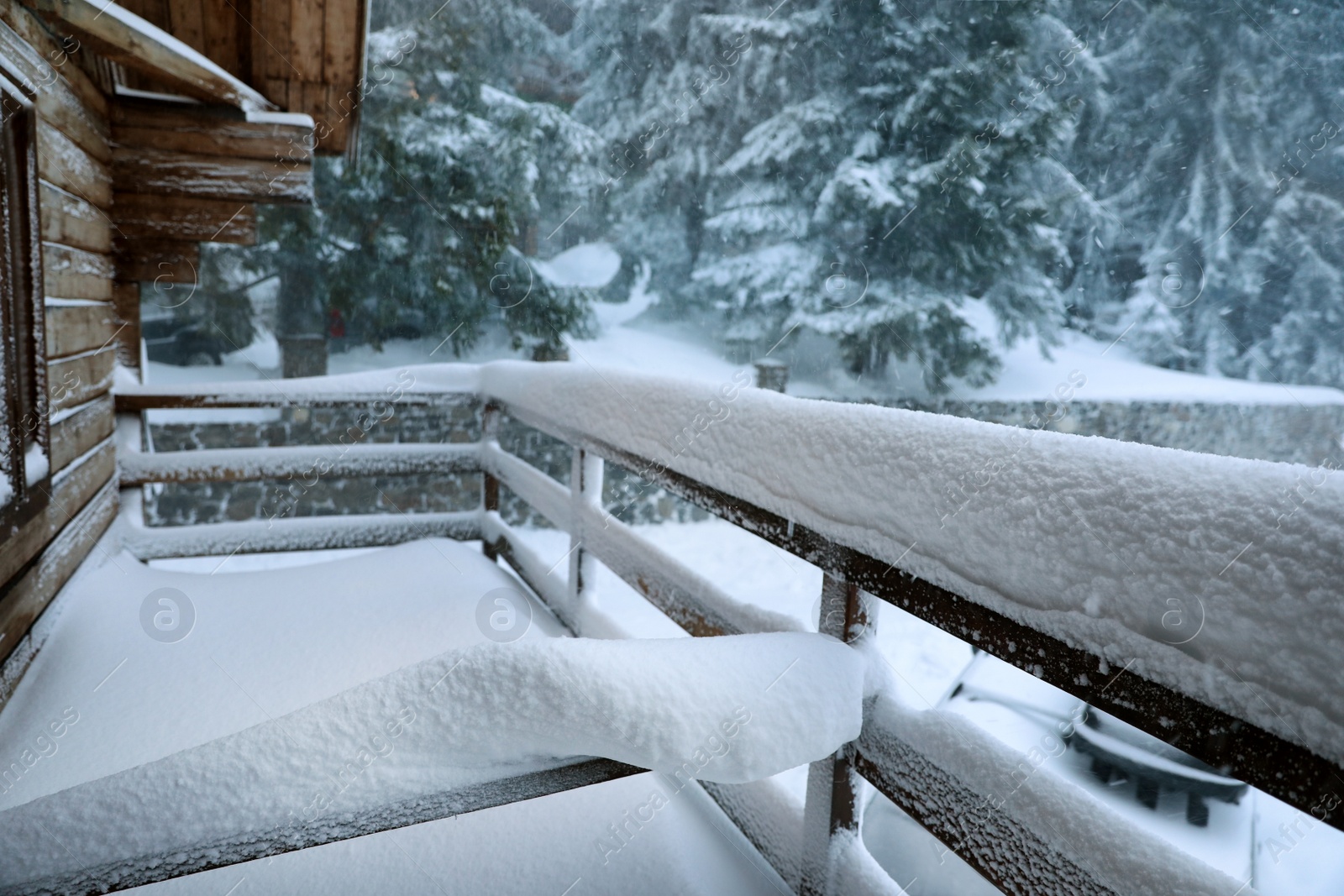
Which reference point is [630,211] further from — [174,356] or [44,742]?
[44,742]

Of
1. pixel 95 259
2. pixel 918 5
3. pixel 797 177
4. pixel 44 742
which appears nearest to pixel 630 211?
pixel 797 177

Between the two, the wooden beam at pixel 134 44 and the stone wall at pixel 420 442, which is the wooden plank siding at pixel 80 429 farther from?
the stone wall at pixel 420 442

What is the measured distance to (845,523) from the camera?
109 centimetres

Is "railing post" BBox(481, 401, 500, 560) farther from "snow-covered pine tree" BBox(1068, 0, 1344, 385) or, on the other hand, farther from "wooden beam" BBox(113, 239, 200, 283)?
"snow-covered pine tree" BBox(1068, 0, 1344, 385)

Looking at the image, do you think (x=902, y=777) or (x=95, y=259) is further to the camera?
(x=95, y=259)

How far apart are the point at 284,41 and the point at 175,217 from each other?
1032 millimetres

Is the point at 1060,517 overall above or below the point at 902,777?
above

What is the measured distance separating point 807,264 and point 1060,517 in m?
11.4

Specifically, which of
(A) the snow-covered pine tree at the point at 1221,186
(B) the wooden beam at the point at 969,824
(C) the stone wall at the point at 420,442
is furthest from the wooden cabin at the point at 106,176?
(A) the snow-covered pine tree at the point at 1221,186

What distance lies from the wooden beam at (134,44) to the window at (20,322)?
0.37m

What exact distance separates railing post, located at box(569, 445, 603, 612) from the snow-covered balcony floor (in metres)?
0.18

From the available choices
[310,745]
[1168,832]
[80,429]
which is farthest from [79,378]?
[1168,832]

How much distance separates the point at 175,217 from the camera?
3408 mm

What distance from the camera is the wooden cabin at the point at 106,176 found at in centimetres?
195
